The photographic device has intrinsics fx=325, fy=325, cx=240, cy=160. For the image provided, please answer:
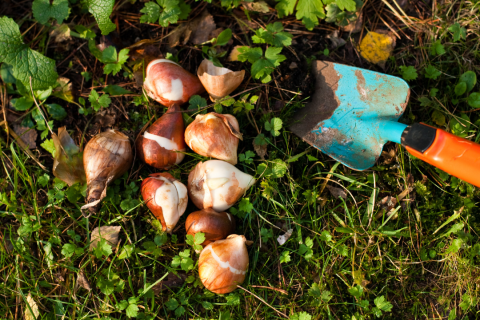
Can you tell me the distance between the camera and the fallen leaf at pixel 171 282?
1.98 meters

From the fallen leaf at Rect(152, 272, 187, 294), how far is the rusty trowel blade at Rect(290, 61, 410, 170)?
116cm

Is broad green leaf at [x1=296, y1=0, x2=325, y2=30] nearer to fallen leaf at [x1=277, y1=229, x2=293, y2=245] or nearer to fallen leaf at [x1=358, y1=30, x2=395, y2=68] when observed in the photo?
fallen leaf at [x1=358, y1=30, x2=395, y2=68]

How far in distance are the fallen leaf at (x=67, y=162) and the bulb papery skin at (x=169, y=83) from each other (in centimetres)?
62

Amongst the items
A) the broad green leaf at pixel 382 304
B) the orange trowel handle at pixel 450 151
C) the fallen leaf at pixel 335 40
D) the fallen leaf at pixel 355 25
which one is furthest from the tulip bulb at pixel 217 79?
the broad green leaf at pixel 382 304

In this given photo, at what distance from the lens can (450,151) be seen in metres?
1.70

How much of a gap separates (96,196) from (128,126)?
20.8 inches

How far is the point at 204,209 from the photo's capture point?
75.7 inches

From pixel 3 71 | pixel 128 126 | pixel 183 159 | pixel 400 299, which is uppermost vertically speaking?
pixel 3 71

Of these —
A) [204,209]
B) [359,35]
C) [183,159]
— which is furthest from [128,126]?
[359,35]

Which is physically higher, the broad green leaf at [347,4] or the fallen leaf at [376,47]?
the broad green leaf at [347,4]

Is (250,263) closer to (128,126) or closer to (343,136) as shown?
(343,136)

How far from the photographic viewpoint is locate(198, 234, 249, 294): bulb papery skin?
5.83ft

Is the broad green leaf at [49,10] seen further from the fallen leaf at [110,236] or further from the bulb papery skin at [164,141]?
the fallen leaf at [110,236]

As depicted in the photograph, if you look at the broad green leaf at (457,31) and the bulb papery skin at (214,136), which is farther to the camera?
the broad green leaf at (457,31)
